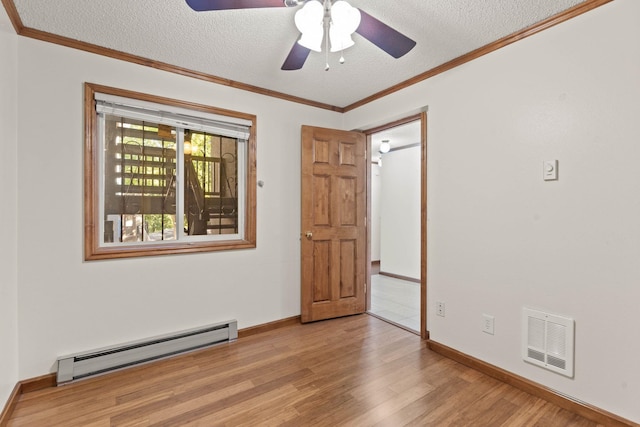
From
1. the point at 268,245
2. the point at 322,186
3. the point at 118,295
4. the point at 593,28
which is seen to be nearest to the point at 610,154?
the point at 593,28

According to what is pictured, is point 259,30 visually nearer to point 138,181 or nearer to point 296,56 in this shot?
point 296,56

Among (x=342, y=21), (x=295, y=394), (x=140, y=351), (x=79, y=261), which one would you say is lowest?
(x=295, y=394)

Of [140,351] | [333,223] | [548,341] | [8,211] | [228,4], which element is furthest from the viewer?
[333,223]

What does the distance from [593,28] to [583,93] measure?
0.37m

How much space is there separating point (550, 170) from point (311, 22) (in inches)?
67.4

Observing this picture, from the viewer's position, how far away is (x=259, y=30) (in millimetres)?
2090

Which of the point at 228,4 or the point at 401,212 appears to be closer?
the point at 228,4

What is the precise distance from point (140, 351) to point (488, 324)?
105 inches

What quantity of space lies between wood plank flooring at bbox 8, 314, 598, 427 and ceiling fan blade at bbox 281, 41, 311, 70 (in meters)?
2.18

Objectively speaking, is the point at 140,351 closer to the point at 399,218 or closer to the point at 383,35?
the point at 383,35

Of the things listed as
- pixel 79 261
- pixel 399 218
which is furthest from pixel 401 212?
pixel 79 261

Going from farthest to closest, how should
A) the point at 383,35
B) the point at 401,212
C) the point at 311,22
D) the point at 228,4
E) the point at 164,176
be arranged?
1. the point at 401,212
2. the point at 164,176
3. the point at 383,35
4. the point at 311,22
5. the point at 228,4

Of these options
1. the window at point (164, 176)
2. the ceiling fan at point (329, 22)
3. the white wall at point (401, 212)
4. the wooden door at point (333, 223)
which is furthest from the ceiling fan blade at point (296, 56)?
the white wall at point (401, 212)

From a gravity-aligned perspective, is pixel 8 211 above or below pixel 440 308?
above
